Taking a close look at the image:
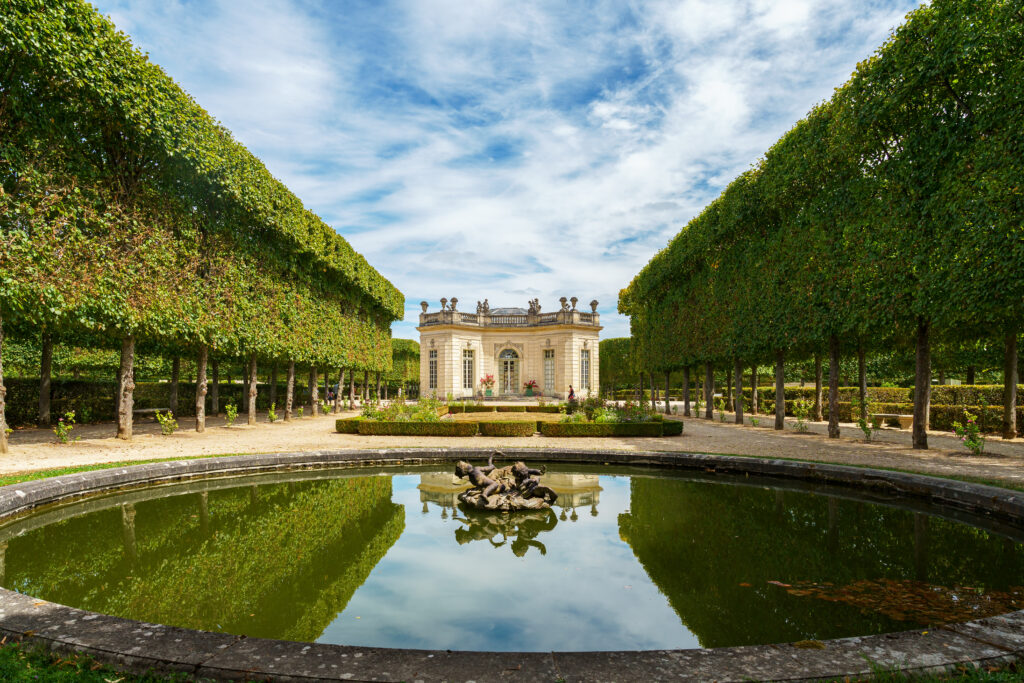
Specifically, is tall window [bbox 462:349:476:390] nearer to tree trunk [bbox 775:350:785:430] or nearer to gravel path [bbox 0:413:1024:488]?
gravel path [bbox 0:413:1024:488]

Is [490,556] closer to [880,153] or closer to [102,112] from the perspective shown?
[102,112]

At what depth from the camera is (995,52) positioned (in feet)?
29.0

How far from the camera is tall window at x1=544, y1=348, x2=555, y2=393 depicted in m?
38.4

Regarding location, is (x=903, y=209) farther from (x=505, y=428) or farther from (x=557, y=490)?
(x=505, y=428)

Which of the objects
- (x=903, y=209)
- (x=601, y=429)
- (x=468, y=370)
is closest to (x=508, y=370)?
(x=468, y=370)

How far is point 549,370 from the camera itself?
3869 centimetres

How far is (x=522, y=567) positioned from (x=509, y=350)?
3487 cm

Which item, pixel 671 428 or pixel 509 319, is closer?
pixel 671 428

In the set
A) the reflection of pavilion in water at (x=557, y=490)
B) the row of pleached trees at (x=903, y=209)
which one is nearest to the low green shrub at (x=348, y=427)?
the reflection of pavilion in water at (x=557, y=490)

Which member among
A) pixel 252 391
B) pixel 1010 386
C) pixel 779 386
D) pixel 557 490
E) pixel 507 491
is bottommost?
pixel 557 490

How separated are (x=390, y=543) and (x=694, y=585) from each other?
3.20 metres

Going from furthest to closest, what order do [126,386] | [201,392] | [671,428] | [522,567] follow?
[201,392], [671,428], [126,386], [522,567]

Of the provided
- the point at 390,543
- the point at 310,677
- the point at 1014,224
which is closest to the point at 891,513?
the point at 1014,224

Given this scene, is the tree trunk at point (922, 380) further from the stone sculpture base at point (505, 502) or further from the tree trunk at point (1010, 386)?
the stone sculpture base at point (505, 502)
